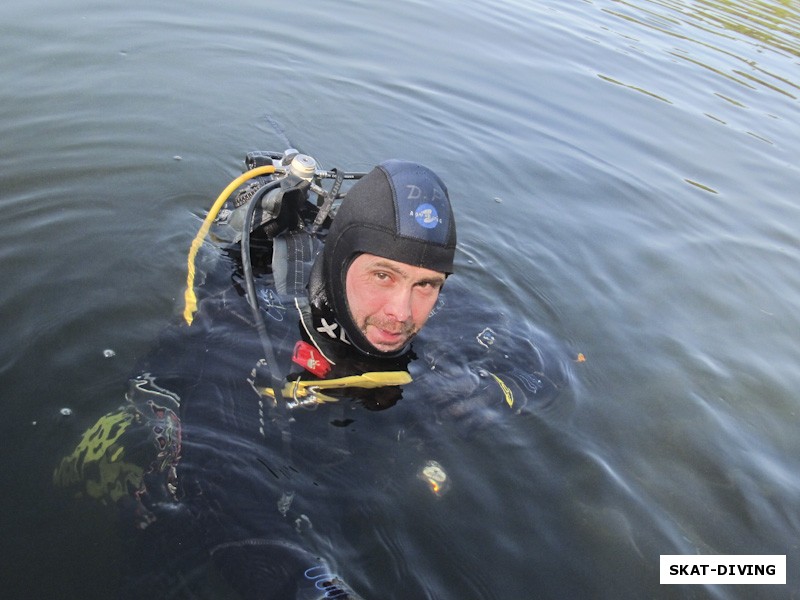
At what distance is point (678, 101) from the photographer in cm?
953

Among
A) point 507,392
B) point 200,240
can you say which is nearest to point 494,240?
point 507,392

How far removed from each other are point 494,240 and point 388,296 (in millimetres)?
2668

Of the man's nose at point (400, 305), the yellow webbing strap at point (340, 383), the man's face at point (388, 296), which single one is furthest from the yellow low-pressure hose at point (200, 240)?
the man's nose at point (400, 305)

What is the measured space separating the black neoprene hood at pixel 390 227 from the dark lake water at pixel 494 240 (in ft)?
2.99

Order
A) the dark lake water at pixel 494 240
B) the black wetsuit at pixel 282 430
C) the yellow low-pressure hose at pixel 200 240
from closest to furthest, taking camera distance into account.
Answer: the black wetsuit at pixel 282 430 → the dark lake water at pixel 494 240 → the yellow low-pressure hose at pixel 200 240

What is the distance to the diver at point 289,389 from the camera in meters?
2.81

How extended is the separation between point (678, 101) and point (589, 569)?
7969mm

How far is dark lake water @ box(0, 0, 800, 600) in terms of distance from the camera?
3172 millimetres

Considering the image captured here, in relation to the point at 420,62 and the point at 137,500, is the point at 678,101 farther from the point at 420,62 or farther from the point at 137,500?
the point at 137,500

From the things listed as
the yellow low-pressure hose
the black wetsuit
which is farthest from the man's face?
the yellow low-pressure hose

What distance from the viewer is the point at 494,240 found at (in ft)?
19.2

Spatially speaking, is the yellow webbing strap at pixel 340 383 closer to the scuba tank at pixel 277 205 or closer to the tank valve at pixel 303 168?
the scuba tank at pixel 277 205

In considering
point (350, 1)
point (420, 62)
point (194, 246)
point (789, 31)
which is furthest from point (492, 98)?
point (789, 31)

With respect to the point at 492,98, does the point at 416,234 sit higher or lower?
higher
